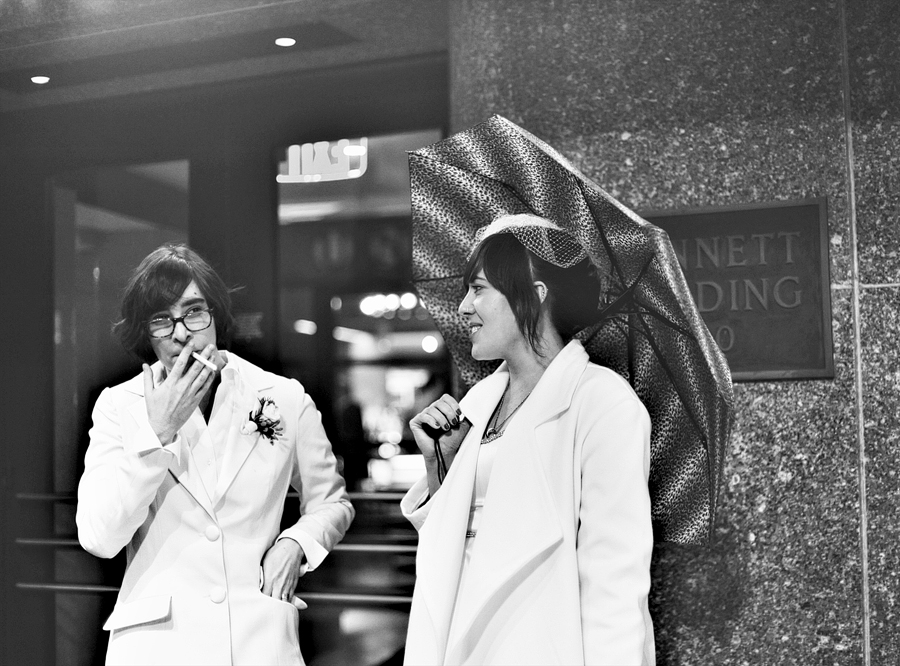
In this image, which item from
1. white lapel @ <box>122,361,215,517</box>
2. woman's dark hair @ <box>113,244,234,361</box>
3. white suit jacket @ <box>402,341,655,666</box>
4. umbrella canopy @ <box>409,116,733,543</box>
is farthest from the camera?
woman's dark hair @ <box>113,244,234,361</box>

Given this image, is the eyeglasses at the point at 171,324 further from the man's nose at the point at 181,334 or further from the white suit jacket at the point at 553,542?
the white suit jacket at the point at 553,542

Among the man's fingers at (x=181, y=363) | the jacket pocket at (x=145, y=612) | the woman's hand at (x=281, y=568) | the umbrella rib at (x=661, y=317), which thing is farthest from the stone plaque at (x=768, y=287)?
the jacket pocket at (x=145, y=612)

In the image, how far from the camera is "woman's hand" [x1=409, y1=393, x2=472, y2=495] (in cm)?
292

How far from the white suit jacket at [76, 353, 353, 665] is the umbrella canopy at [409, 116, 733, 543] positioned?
30.7 inches

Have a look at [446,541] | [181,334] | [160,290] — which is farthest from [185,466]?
[446,541]

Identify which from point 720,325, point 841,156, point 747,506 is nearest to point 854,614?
point 747,506

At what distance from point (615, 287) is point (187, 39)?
270 cm

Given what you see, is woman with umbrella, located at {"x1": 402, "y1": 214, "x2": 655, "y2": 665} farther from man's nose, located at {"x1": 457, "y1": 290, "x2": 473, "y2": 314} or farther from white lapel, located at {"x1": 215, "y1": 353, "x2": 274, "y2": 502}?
white lapel, located at {"x1": 215, "y1": 353, "x2": 274, "y2": 502}

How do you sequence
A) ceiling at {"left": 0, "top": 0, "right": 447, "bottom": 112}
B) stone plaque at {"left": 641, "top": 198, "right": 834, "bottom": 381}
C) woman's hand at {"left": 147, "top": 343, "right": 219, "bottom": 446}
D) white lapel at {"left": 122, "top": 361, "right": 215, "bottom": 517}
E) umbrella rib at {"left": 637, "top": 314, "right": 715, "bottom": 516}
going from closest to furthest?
umbrella rib at {"left": 637, "top": 314, "right": 715, "bottom": 516}
woman's hand at {"left": 147, "top": 343, "right": 219, "bottom": 446}
white lapel at {"left": 122, "top": 361, "right": 215, "bottom": 517}
stone plaque at {"left": 641, "top": 198, "right": 834, "bottom": 381}
ceiling at {"left": 0, "top": 0, "right": 447, "bottom": 112}

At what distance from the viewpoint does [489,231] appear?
2875 mm

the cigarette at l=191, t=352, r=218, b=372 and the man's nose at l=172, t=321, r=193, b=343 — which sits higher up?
the man's nose at l=172, t=321, r=193, b=343

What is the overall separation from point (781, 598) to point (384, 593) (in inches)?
74.8

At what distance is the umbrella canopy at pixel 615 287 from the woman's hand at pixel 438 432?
49cm

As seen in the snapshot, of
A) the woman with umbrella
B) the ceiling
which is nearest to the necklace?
the woman with umbrella
